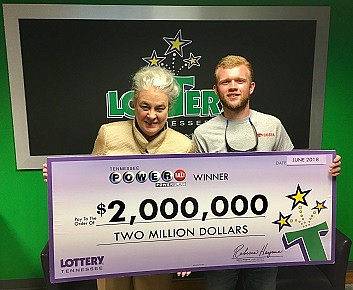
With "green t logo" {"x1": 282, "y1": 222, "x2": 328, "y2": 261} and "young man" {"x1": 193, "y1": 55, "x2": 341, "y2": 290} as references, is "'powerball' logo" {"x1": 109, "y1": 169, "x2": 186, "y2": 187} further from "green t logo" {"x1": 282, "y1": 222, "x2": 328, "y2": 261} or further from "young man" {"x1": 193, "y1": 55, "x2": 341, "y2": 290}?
"green t logo" {"x1": 282, "y1": 222, "x2": 328, "y2": 261}

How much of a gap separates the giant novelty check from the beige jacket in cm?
7

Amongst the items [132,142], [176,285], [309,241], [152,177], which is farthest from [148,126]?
[176,285]

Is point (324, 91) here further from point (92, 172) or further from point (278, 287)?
point (92, 172)

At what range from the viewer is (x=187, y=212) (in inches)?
74.0

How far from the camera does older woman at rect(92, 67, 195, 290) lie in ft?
5.86

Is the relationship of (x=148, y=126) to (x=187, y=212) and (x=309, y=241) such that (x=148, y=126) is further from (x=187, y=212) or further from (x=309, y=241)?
(x=309, y=241)

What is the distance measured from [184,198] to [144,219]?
7.7 inches

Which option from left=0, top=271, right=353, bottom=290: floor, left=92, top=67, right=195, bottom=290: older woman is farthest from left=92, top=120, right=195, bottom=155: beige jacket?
left=0, top=271, right=353, bottom=290: floor

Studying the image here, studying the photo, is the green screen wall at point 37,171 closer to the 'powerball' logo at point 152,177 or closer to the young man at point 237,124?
the young man at point 237,124

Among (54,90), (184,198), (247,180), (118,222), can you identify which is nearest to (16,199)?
(54,90)

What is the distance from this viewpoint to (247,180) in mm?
1887

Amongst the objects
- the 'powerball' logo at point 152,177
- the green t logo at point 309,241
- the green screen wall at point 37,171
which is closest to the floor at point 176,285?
the green screen wall at point 37,171

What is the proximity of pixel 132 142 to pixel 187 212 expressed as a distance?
0.39 meters
